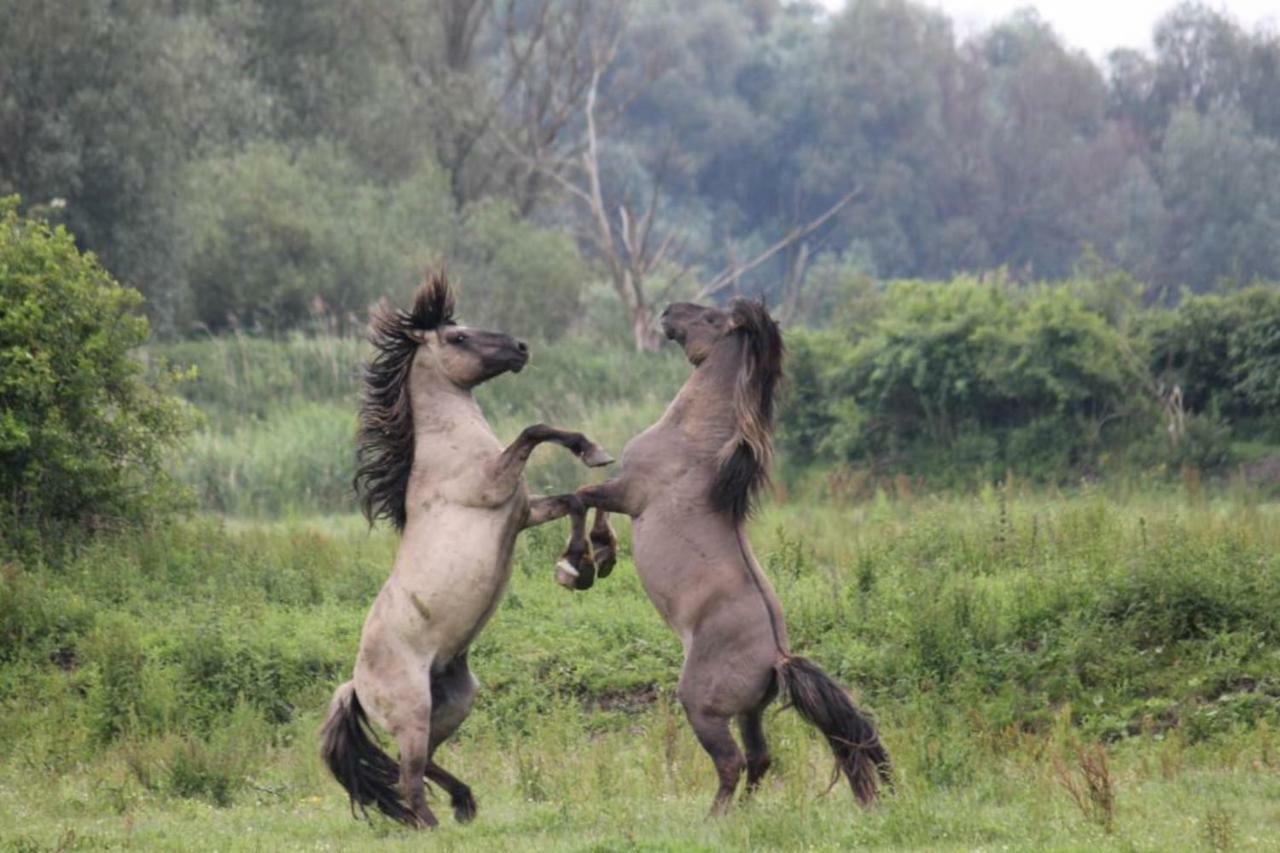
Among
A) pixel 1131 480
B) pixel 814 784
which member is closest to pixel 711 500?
pixel 814 784

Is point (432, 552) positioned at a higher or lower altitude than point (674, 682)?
higher

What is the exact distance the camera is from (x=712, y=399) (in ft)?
32.5

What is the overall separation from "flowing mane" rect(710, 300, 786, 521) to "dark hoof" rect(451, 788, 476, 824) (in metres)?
1.92

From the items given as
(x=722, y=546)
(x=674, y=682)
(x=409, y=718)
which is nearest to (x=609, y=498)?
(x=722, y=546)

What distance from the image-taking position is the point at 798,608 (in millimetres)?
15438

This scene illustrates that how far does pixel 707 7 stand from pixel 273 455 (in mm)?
63227

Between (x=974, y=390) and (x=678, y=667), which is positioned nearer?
(x=678, y=667)

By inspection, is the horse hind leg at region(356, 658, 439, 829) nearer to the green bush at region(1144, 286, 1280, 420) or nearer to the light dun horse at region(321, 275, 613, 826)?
the light dun horse at region(321, 275, 613, 826)

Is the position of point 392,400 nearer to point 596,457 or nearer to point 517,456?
point 517,456

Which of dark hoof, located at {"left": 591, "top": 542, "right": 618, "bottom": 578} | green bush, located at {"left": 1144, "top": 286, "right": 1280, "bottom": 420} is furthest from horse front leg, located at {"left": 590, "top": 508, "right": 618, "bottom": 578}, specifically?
green bush, located at {"left": 1144, "top": 286, "right": 1280, "bottom": 420}

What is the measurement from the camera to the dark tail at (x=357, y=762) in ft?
31.9

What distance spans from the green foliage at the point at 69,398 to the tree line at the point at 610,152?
47.0ft

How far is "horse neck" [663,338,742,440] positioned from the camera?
9.84 metres

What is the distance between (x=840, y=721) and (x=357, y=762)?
93.4 inches
